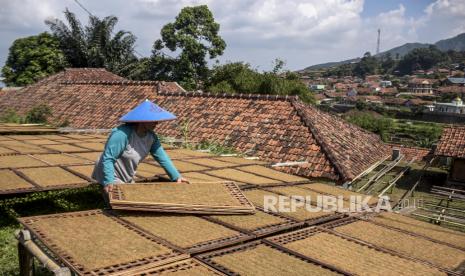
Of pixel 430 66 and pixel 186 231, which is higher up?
pixel 430 66

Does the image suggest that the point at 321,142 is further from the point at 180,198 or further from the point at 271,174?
the point at 180,198

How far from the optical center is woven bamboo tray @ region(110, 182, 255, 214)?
289 cm

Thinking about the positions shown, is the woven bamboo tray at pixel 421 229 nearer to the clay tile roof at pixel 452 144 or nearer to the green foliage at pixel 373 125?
the clay tile roof at pixel 452 144

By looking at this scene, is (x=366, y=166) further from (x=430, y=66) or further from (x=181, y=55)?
(x=430, y=66)

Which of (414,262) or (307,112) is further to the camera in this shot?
(307,112)

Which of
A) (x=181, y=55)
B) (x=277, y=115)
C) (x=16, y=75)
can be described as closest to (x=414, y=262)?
(x=277, y=115)

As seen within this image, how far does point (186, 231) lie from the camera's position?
8.80ft

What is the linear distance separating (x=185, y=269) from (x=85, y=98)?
44.1ft

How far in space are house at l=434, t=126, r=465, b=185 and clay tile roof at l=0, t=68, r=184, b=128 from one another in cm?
1108

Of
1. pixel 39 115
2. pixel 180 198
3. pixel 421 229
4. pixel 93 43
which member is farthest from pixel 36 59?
pixel 421 229

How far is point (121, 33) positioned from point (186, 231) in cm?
2364

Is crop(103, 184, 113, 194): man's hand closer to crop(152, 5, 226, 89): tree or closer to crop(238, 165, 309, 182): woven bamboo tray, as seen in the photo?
crop(238, 165, 309, 182): woven bamboo tray

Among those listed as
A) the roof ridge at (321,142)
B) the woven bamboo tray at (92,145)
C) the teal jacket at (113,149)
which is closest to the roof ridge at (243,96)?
the roof ridge at (321,142)

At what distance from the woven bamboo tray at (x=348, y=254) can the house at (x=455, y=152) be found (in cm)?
1534
